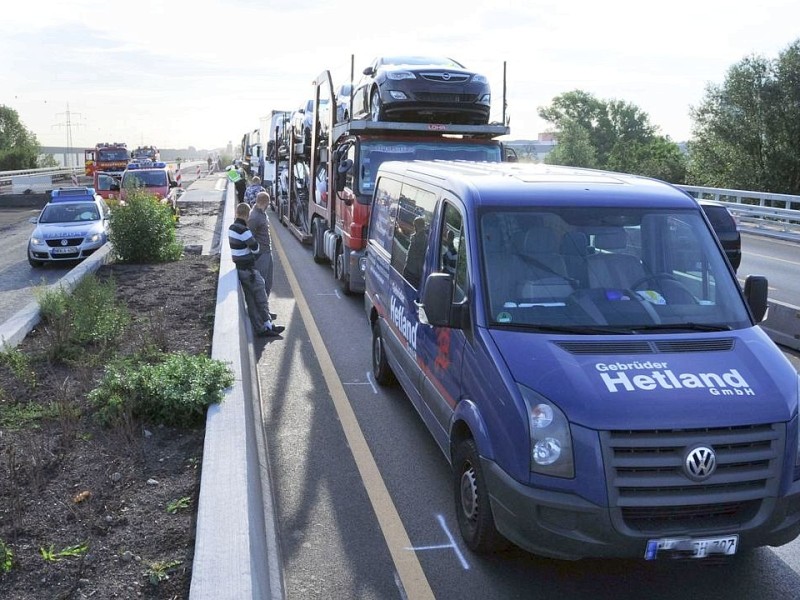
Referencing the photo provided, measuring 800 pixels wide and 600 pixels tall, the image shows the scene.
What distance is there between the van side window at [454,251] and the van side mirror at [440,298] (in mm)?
279

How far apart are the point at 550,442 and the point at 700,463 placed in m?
0.75

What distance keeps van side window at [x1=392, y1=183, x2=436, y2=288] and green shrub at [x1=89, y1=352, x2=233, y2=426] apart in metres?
1.83

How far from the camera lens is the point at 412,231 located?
7.30 meters

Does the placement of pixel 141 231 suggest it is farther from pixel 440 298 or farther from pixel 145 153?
pixel 145 153

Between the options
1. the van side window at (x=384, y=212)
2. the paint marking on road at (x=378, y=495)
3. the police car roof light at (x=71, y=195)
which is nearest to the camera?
the paint marking on road at (x=378, y=495)

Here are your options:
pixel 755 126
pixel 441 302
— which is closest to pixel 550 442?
pixel 441 302

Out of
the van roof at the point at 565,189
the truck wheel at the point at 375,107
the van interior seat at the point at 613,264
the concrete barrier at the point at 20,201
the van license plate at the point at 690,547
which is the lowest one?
the concrete barrier at the point at 20,201

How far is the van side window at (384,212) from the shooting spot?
841 centimetres

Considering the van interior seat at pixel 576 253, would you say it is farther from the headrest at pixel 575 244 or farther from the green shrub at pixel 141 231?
the green shrub at pixel 141 231

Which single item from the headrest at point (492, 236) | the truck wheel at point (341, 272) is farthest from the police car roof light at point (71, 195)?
the headrest at point (492, 236)

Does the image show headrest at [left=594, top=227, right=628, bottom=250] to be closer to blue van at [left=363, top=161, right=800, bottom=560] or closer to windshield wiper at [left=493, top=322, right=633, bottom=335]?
blue van at [left=363, top=161, right=800, bottom=560]

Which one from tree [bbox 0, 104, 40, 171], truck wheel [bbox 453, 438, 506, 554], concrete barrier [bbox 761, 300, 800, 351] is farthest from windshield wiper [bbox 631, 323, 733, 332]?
tree [bbox 0, 104, 40, 171]

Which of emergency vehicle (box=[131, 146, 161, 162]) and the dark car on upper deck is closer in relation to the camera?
the dark car on upper deck

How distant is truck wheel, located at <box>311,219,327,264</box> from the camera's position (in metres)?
17.4
